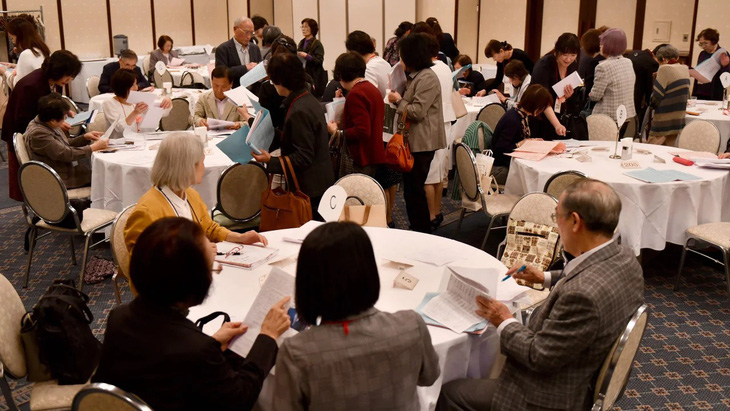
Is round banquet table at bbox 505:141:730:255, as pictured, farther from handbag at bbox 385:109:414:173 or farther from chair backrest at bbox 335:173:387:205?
chair backrest at bbox 335:173:387:205

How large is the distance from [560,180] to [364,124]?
1448mm

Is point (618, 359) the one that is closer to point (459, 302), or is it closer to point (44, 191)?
point (459, 302)

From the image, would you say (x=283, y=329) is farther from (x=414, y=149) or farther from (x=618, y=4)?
(x=618, y=4)

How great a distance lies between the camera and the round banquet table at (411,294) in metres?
2.47

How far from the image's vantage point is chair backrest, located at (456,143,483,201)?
505 centimetres

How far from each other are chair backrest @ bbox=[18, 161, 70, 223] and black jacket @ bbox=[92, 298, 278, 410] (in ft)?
9.38

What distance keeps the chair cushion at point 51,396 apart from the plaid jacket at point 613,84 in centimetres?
543

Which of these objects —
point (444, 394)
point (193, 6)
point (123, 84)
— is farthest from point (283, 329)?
point (193, 6)

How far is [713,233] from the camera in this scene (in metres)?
4.64

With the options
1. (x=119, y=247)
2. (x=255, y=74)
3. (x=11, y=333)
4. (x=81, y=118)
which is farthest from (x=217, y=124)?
(x=11, y=333)

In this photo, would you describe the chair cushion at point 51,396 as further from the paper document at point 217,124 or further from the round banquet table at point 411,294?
the paper document at point 217,124

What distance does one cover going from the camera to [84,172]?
221 inches

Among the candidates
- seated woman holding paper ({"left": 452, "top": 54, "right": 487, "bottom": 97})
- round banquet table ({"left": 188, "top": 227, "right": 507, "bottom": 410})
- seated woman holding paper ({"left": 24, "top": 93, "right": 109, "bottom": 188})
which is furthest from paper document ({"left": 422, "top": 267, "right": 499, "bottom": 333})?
seated woman holding paper ({"left": 452, "top": 54, "right": 487, "bottom": 97})

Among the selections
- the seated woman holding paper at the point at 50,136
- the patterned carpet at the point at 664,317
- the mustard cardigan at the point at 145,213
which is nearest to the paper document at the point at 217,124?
the seated woman holding paper at the point at 50,136
